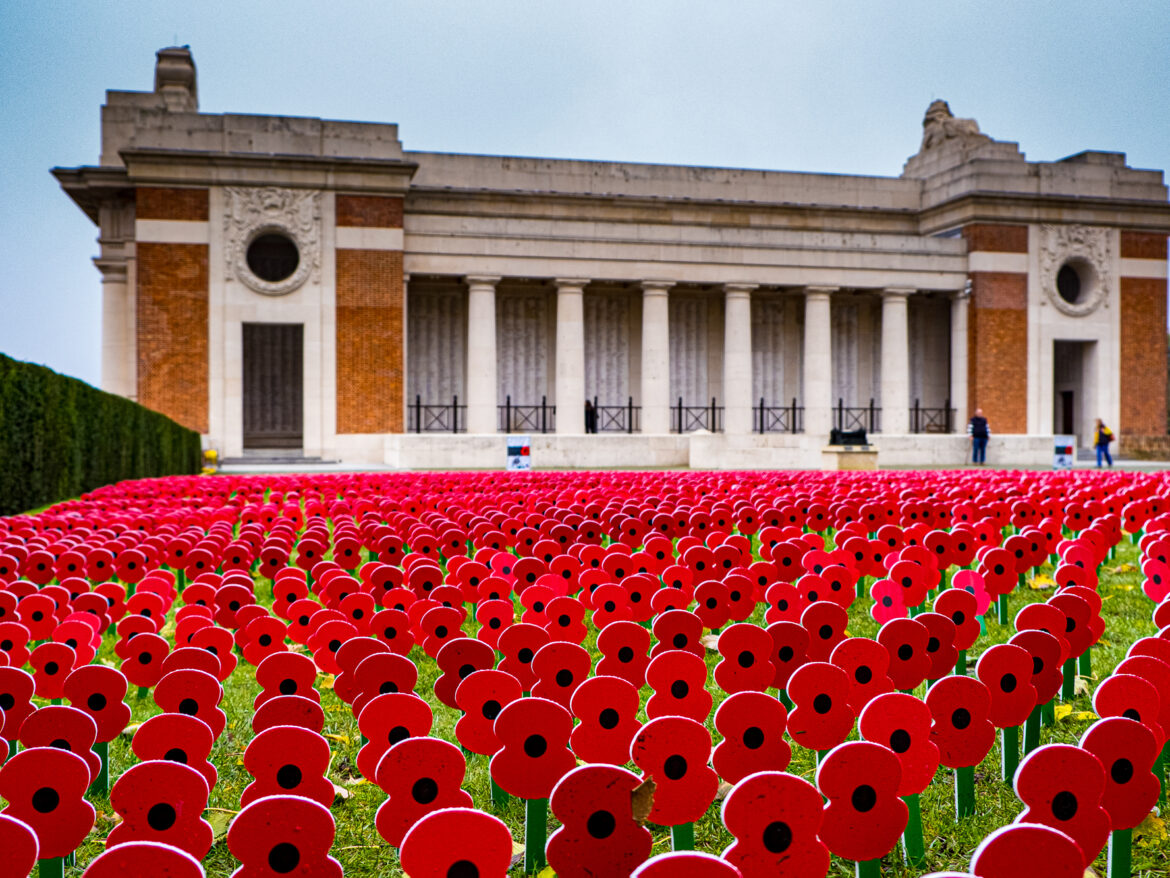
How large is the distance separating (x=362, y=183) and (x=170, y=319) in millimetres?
8304

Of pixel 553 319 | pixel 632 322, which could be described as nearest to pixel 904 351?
pixel 632 322

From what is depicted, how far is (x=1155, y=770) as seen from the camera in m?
3.18

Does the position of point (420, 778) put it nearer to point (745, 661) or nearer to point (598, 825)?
point (598, 825)

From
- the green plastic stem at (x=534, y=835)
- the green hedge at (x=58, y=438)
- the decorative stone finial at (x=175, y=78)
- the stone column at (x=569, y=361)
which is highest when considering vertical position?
the decorative stone finial at (x=175, y=78)

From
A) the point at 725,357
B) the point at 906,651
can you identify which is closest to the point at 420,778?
the point at 906,651

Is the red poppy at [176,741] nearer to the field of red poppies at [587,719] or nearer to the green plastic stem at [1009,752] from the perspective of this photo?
the field of red poppies at [587,719]

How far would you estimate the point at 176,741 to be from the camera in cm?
282

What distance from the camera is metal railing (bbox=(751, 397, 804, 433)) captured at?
4147cm

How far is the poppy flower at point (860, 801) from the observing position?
234 centimetres

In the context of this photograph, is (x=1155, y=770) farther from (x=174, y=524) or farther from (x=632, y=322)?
(x=632, y=322)

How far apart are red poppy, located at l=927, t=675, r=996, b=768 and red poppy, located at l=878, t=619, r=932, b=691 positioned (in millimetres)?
781

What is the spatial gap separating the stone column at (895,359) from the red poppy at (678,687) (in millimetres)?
36903

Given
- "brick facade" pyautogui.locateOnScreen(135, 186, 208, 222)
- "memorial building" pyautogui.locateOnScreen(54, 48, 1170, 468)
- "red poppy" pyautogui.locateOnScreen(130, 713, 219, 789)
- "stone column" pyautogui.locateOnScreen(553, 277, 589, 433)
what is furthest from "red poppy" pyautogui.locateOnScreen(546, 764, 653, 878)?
"brick facade" pyautogui.locateOnScreen(135, 186, 208, 222)

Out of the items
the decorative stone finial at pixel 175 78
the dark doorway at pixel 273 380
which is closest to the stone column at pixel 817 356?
the dark doorway at pixel 273 380
